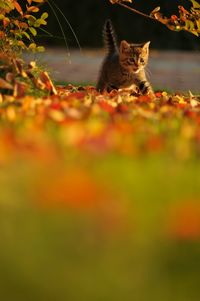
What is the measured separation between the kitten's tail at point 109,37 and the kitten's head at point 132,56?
292 millimetres

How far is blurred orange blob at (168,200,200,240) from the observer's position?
2.16 metres

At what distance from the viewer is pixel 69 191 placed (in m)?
2.19

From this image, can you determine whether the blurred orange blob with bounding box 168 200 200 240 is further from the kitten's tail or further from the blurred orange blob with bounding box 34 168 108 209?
the kitten's tail

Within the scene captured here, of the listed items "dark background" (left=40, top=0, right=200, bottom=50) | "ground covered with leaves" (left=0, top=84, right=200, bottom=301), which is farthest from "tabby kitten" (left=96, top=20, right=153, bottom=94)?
"dark background" (left=40, top=0, right=200, bottom=50)

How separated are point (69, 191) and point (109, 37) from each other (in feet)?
18.0

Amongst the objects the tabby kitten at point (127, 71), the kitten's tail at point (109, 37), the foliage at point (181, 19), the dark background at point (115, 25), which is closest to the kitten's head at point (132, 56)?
the tabby kitten at point (127, 71)

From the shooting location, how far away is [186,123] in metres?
3.78

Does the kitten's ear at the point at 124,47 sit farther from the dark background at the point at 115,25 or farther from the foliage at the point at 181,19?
the dark background at the point at 115,25

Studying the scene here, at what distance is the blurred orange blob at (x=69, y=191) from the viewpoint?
7.07 ft

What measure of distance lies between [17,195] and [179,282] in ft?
1.79

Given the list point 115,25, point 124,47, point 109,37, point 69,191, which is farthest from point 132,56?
point 115,25

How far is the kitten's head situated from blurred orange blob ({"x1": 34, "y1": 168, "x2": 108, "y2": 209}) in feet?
16.2

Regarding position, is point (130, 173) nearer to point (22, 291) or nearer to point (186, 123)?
point (22, 291)

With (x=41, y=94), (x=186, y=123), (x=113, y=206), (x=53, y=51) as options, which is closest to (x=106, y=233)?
(x=113, y=206)
